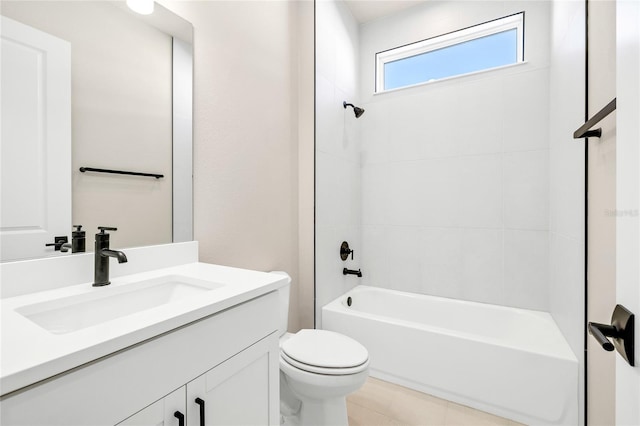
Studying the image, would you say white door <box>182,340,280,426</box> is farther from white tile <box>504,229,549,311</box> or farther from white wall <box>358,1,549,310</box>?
white tile <box>504,229,549,311</box>

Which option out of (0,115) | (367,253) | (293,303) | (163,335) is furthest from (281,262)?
(0,115)

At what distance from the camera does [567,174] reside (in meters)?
1.63

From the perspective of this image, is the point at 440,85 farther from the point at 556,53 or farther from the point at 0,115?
the point at 0,115

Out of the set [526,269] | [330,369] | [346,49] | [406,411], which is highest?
[346,49]

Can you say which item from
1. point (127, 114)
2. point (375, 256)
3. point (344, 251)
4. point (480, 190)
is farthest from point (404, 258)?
point (127, 114)

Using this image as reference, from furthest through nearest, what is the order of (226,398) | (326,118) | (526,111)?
1. (326,118)
2. (526,111)
3. (226,398)

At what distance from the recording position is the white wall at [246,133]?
1461 millimetres

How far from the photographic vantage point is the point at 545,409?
1544 millimetres

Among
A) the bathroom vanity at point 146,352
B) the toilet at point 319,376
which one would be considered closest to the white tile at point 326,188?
the toilet at point 319,376

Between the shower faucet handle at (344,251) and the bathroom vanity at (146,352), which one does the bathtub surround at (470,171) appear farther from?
the bathroom vanity at (146,352)

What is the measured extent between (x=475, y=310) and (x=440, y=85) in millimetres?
1785

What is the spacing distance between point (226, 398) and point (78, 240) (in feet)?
2.30

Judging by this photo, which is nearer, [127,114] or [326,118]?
[127,114]

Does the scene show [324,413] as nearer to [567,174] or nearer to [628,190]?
[628,190]
